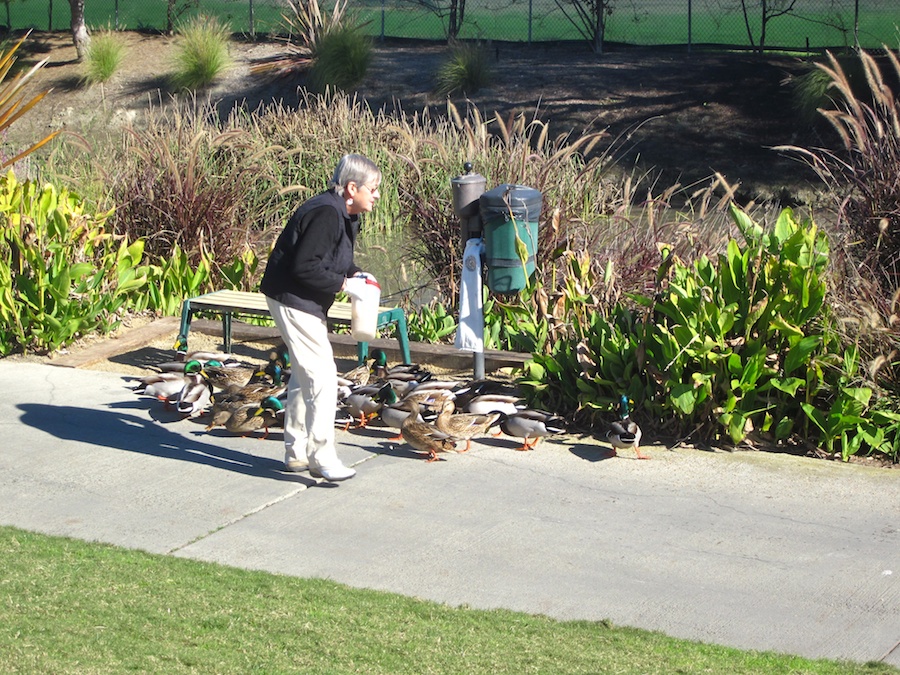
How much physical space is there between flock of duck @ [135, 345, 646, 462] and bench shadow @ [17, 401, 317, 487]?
0.24 m

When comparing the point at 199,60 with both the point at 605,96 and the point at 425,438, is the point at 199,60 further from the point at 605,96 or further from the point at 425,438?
the point at 425,438

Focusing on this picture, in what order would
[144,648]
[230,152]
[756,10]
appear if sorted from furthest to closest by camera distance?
[756,10]
[230,152]
[144,648]

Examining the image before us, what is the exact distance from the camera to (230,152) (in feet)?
43.4

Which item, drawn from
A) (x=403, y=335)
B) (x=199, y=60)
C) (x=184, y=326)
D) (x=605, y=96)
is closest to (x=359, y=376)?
(x=403, y=335)

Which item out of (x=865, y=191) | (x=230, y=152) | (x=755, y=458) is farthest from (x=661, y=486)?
(x=230, y=152)

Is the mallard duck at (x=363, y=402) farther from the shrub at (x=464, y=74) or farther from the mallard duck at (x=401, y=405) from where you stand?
the shrub at (x=464, y=74)

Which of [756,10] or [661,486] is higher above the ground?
[756,10]

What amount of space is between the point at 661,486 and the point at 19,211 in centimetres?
615

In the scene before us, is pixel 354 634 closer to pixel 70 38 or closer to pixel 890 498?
pixel 890 498

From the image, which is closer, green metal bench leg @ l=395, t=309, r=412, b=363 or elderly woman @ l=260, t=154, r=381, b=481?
elderly woman @ l=260, t=154, r=381, b=481

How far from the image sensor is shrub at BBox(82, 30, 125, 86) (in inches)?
1219

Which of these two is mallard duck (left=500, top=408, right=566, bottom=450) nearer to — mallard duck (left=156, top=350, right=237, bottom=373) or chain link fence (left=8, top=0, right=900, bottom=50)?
mallard duck (left=156, top=350, right=237, bottom=373)

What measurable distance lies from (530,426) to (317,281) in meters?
1.78

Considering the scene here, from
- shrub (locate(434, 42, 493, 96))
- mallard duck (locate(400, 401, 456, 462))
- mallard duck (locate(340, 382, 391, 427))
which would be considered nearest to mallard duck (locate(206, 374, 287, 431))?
mallard duck (locate(340, 382, 391, 427))
